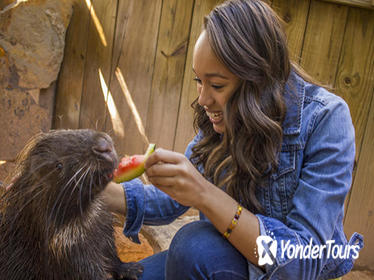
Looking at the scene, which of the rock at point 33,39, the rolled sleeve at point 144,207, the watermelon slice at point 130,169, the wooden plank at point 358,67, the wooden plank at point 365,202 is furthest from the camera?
the rock at point 33,39

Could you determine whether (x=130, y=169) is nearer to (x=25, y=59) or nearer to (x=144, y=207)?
(x=144, y=207)

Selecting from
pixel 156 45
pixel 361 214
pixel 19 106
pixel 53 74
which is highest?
pixel 156 45

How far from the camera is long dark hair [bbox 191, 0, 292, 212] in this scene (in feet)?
4.94

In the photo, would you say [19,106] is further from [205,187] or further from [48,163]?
[205,187]

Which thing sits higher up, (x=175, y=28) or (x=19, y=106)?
(x=175, y=28)

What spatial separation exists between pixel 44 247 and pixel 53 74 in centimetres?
194

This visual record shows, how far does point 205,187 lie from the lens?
4.71 ft

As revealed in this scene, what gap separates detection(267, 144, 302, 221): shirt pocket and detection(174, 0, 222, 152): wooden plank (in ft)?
5.03

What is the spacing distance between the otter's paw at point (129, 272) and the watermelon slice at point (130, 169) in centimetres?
70

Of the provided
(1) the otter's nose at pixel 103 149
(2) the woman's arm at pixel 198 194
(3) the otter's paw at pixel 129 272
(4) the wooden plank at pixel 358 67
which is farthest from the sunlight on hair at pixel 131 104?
(2) the woman's arm at pixel 198 194

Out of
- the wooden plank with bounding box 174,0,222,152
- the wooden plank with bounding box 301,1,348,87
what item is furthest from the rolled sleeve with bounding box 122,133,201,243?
the wooden plank with bounding box 301,1,348,87

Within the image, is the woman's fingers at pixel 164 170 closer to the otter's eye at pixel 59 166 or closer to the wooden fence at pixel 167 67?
the otter's eye at pixel 59 166

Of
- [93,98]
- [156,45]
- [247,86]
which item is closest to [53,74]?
[93,98]

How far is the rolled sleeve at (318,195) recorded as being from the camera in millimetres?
1493
